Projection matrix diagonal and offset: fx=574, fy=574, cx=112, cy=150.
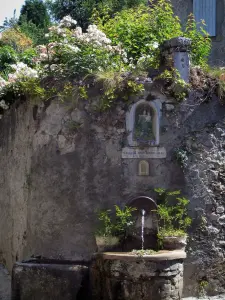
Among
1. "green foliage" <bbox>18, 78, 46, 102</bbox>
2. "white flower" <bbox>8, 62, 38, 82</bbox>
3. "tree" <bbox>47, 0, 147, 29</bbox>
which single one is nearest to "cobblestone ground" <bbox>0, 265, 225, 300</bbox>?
"green foliage" <bbox>18, 78, 46, 102</bbox>

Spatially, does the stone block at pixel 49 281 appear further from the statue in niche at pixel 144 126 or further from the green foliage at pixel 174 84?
the green foliage at pixel 174 84

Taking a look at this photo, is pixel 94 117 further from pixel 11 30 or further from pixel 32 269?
pixel 11 30

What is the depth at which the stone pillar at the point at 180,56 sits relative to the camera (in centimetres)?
799

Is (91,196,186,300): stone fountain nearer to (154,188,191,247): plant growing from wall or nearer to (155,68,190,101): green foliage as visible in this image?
(154,188,191,247): plant growing from wall

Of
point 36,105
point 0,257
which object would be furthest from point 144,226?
point 0,257

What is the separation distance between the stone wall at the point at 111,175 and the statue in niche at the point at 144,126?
0.46 feet

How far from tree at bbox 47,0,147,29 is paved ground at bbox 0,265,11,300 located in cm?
868

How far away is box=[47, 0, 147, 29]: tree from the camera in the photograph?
1619 cm

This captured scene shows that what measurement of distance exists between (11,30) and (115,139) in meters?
9.81

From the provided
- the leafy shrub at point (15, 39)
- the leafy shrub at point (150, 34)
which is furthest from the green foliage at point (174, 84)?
the leafy shrub at point (15, 39)

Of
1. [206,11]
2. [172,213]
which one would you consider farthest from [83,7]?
[172,213]

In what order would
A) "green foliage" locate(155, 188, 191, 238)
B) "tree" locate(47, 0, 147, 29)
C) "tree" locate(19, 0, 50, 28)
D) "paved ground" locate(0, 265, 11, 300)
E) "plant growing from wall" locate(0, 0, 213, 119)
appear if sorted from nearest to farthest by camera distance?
"green foliage" locate(155, 188, 191, 238)
"plant growing from wall" locate(0, 0, 213, 119)
"paved ground" locate(0, 265, 11, 300)
"tree" locate(47, 0, 147, 29)
"tree" locate(19, 0, 50, 28)

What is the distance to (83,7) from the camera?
1630 cm

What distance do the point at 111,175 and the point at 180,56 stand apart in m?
1.92
